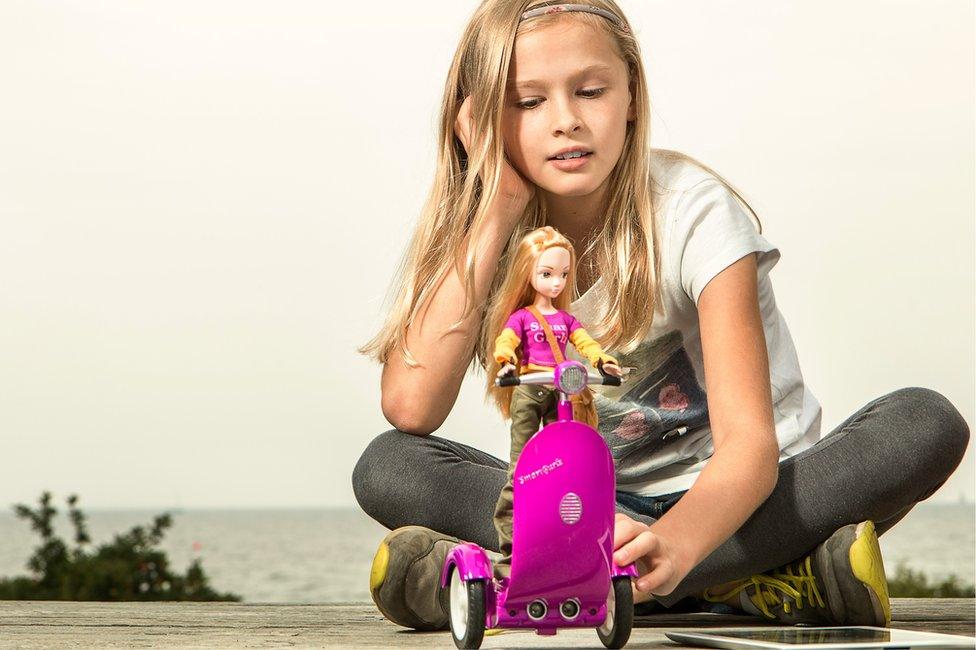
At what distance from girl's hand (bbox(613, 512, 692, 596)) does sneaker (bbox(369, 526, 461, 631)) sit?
384mm

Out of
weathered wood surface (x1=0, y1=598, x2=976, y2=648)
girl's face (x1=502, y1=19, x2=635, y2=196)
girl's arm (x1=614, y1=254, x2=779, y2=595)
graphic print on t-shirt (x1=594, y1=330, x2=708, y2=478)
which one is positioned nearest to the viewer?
girl's arm (x1=614, y1=254, x2=779, y2=595)

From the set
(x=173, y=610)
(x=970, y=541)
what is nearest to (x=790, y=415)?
(x=173, y=610)

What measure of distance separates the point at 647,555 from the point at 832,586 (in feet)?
1.58

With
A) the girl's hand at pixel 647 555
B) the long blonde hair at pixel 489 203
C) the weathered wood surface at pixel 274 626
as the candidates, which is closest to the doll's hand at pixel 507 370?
the girl's hand at pixel 647 555

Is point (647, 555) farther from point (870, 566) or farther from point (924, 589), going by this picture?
point (924, 589)

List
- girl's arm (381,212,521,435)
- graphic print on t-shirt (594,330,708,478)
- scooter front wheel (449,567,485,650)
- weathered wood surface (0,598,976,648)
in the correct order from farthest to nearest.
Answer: graphic print on t-shirt (594,330,708,478)
girl's arm (381,212,521,435)
weathered wood surface (0,598,976,648)
scooter front wheel (449,567,485,650)

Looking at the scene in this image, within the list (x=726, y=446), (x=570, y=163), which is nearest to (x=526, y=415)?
(x=726, y=446)

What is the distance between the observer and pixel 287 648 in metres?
1.57

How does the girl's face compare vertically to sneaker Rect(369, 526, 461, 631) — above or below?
above

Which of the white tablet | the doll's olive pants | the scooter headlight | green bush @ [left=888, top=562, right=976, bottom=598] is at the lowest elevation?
green bush @ [left=888, top=562, right=976, bottom=598]

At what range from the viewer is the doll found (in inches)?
50.9

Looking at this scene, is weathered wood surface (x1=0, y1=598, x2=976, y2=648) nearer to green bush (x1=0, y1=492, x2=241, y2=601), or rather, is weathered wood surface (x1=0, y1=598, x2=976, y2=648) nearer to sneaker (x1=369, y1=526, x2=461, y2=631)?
sneaker (x1=369, y1=526, x2=461, y2=631)

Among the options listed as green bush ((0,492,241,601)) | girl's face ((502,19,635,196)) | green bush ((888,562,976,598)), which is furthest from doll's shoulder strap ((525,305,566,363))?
green bush ((888,562,976,598))

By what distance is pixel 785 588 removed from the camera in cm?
187
